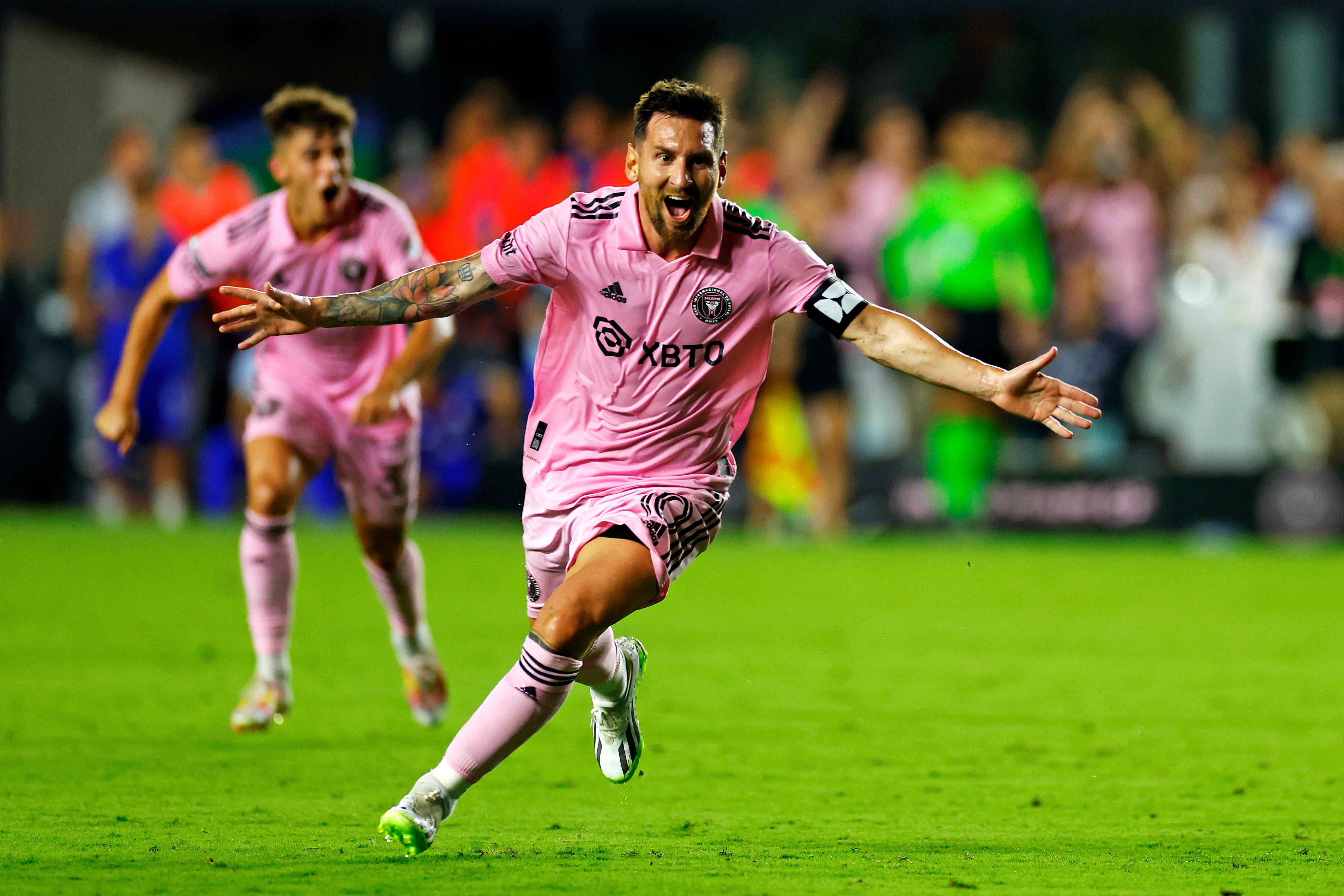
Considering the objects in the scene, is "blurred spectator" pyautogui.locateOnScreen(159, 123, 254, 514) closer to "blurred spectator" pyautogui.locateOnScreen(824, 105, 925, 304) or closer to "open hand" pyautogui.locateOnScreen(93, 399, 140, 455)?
"blurred spectator" pyautogui.locateOnScreen(824, 105, 925, 304)

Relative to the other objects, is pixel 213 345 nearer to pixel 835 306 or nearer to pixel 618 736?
pixel 618 736

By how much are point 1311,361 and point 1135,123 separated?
2.86 m

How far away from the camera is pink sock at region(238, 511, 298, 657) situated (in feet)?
23.2

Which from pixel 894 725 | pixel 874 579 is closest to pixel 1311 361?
pixel 874 579

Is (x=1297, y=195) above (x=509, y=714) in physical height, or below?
above

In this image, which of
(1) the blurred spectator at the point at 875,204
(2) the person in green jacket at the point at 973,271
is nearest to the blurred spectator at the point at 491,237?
(1) the blurred spectator at the point at 875,204

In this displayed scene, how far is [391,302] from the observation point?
5184 mm

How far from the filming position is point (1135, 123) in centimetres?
1655

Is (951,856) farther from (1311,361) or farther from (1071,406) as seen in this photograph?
(1311,361)

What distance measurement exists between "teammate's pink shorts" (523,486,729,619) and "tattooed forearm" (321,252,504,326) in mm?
679

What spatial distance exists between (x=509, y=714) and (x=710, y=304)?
132 centimetres

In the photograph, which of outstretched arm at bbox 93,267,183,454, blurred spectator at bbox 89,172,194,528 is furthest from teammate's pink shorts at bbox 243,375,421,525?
blurred spectator at bbox 89,172,194,528

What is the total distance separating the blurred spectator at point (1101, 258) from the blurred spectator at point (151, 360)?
7.73 m

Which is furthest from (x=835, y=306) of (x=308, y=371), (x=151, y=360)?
(x=151, y=360)
